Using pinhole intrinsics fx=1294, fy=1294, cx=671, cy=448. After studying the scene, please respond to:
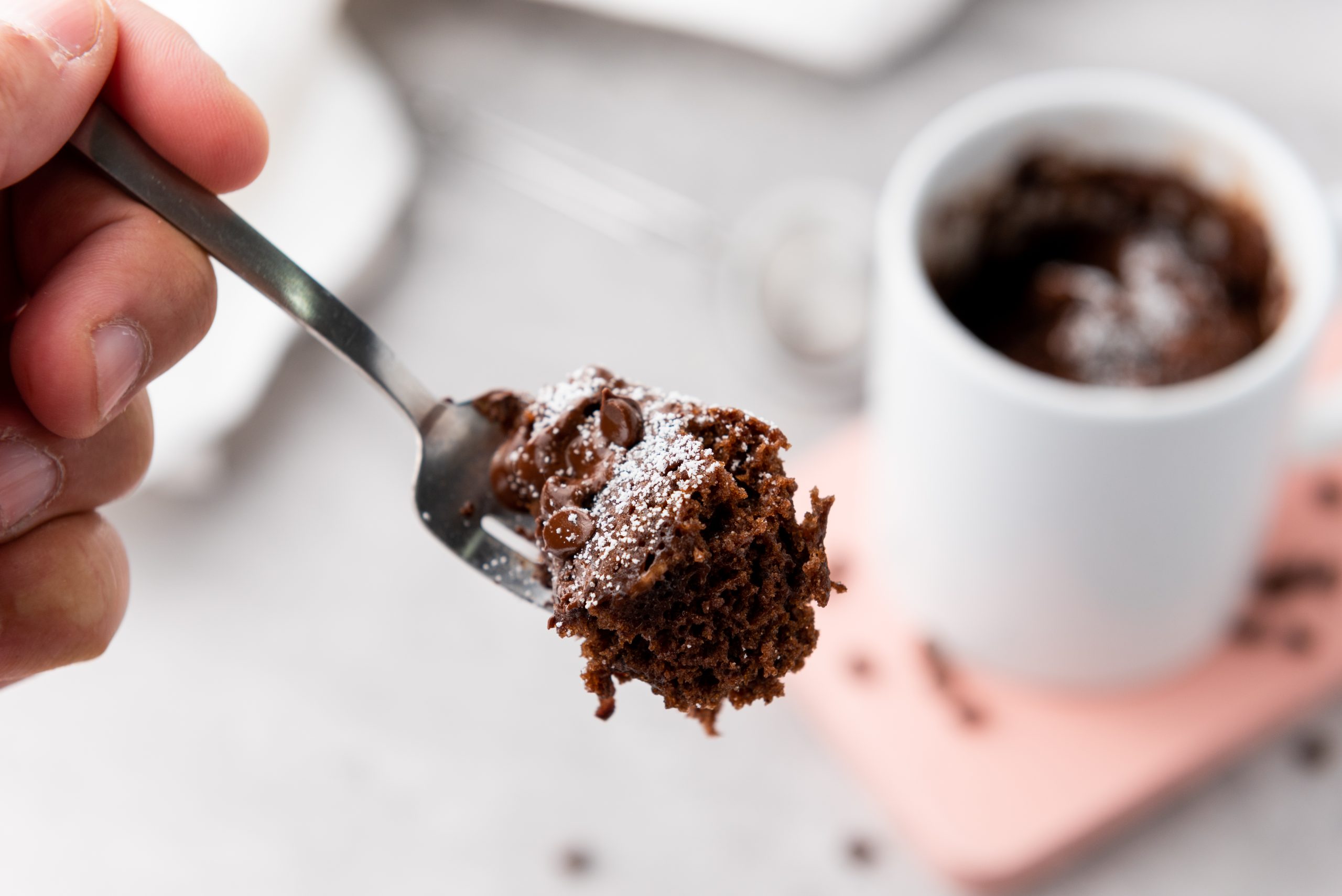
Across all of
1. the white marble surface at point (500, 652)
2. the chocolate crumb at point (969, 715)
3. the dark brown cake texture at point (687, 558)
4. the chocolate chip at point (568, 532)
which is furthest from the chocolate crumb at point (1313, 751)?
the chocolate chip at point (568, 532)

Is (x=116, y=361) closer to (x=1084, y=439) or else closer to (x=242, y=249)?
(x=242, y=249)

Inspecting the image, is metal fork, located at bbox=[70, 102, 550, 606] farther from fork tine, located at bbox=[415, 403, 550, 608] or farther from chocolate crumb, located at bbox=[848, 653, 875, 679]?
chocolate crumb, located at bbox=[848, 653, 875, 679]

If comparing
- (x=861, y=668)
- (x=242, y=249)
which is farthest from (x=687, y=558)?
(x=861, y=668)

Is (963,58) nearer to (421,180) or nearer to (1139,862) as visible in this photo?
(421,180)

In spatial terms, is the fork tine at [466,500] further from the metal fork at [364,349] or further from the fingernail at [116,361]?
the fingernail at [116,361]

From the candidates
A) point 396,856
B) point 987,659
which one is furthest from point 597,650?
point 396,856
